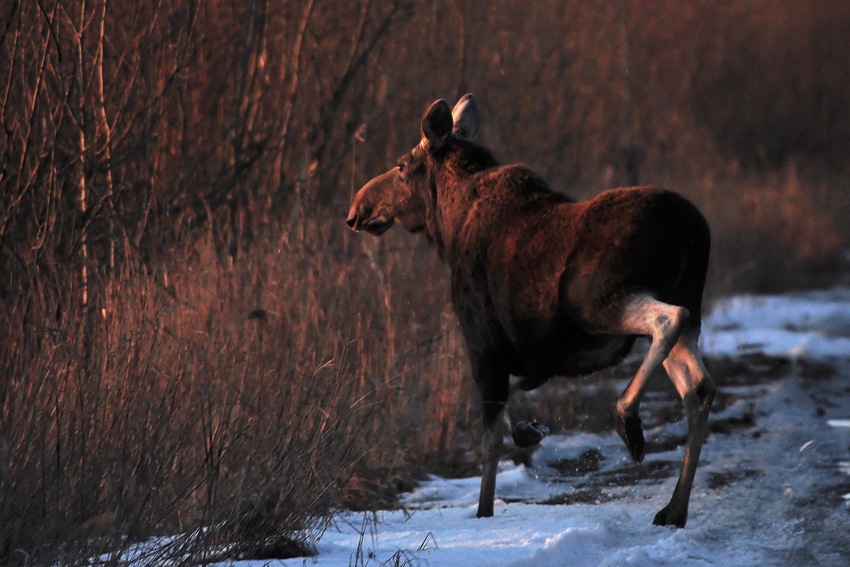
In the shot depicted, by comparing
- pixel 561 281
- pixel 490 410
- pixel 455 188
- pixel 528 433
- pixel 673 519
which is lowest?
pixel 673 519

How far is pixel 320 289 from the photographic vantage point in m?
9.90

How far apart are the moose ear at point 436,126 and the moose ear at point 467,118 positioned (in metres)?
0.29

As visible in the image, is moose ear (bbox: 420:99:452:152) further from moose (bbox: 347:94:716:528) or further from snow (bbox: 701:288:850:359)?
snow (bbox: 701:288:850:359)

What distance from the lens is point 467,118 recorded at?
8547 mm

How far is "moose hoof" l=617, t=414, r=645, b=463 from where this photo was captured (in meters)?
6.55

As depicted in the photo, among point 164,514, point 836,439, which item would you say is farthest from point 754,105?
point 164,514

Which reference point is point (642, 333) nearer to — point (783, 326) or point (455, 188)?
point (455, 188)

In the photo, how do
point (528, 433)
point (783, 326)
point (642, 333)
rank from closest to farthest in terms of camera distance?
1. point (642, 333)
2. point (528, 433)
3. point (783, 326)

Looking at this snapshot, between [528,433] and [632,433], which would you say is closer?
[632,433]

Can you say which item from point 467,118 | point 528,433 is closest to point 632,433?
point 528,433

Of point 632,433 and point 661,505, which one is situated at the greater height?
point 632,433

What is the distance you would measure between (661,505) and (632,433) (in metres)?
1.16

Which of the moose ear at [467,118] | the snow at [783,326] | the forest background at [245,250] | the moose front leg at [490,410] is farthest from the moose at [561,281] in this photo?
the snow at [783,326]

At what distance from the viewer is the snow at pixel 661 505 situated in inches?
238
